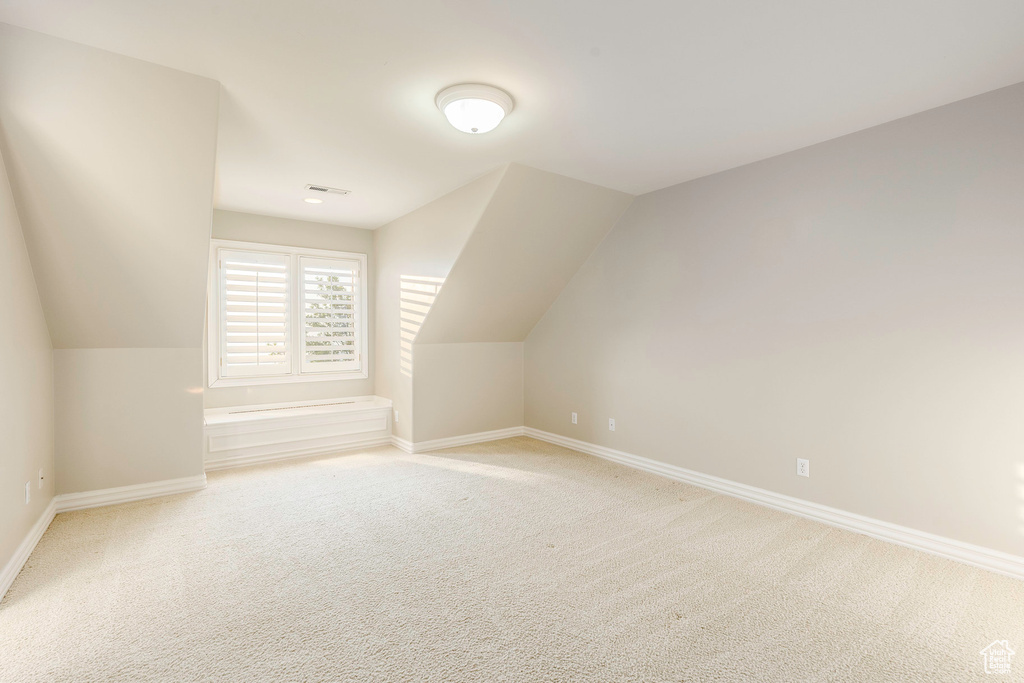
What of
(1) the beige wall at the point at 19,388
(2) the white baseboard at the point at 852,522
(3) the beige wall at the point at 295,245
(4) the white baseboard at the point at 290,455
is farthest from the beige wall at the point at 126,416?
(2) the white baseboard at the point at 852,522

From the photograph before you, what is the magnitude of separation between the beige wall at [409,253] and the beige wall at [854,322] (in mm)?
1382

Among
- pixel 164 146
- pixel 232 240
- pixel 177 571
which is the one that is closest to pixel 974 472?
pixel 177 571

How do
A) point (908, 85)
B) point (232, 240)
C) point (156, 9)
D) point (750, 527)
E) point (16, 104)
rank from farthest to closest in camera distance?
point (232, 240) → point (750, 527) → point (908, 85) → point (16, 104) → point (156, 9)

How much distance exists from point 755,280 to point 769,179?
0.66 m

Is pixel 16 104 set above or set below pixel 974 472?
above

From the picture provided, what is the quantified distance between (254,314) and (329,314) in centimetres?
69

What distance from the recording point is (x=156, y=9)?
1.79m

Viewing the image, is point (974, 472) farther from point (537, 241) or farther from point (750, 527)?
point (537, 241)

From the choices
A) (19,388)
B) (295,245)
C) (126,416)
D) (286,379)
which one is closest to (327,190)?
(295,245)

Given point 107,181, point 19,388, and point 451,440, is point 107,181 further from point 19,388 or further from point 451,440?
point 451,440

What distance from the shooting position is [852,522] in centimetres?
288

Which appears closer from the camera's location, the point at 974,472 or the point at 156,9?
the point at 156,9

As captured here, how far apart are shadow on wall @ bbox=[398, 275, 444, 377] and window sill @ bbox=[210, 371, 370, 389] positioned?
0.77 meters

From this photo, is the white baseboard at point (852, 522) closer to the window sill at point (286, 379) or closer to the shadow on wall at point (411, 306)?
the shadow on wall at point (411, 306)
